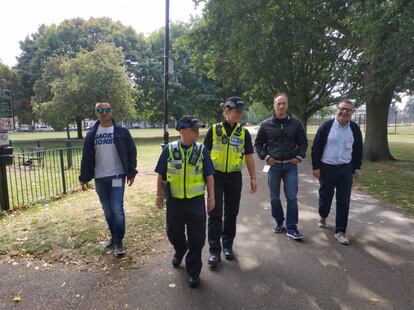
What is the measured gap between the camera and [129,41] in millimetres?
35156

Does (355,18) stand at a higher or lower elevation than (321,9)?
lower

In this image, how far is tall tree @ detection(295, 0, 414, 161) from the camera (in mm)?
7789

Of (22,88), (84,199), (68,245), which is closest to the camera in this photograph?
(68,245)

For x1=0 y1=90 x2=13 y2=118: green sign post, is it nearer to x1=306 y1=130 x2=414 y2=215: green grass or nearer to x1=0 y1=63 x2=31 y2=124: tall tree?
x1=306 y1=130 x2=414 y2=215: green grass

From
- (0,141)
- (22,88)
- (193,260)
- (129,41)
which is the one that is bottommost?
(193,260)

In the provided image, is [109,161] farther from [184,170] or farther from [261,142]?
[261,142]

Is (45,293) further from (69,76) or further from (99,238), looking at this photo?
(69,76)

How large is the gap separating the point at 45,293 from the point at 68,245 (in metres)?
1.24

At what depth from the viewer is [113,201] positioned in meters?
4.28

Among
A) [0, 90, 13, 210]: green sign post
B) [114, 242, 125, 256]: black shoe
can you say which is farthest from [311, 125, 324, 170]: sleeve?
[0, 90, 13, 210]: green sign post

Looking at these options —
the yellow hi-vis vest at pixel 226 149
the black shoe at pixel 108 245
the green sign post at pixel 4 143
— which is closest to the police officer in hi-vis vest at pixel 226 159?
the yellow hi-vis vest at pixel 226 149

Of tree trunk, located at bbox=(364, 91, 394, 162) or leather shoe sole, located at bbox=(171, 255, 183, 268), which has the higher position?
tree trunk, located at bbox=(364, 91, 394, 162)

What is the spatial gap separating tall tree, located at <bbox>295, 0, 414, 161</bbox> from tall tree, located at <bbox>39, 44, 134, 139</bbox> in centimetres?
1609

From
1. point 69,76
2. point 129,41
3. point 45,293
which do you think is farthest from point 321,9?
point 129,41
